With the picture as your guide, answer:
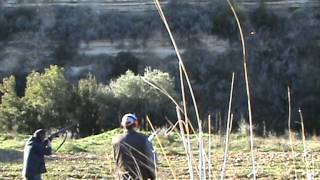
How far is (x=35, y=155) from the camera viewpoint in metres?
8.01

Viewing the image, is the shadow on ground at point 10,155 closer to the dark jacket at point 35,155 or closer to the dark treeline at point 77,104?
the dark jacket at point 35,155

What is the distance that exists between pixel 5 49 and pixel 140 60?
6130 mm

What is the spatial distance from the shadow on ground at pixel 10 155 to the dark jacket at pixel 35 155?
6.63m

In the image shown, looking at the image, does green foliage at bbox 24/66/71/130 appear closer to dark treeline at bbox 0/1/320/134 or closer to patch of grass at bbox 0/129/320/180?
dark treeline at bbox 0/1/320/134

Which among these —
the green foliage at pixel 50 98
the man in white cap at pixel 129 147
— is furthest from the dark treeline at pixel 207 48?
the man in white cap at pixel 129 147

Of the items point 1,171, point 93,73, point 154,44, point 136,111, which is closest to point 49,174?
point 1,171

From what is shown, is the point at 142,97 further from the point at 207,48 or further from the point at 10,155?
the point at 10,155

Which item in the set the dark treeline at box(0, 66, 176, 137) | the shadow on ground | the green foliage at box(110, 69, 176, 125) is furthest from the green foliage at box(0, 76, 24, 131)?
the shadow on ground

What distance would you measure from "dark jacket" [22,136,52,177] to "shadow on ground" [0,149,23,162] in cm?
663

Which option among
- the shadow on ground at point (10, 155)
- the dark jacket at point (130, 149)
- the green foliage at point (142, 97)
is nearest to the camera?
the dark jacket at point (130, 149)

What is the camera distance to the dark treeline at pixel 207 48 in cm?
3136

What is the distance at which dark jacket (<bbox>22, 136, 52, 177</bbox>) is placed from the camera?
7.95 metres

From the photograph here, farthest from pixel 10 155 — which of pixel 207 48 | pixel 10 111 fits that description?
pixel 207 48

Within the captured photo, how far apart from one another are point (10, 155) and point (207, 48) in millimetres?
20681
